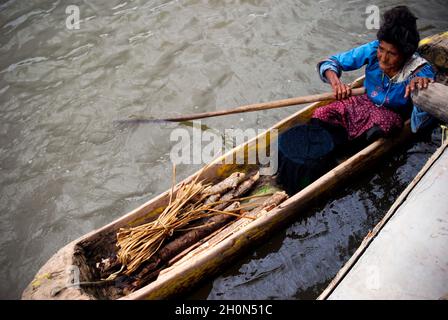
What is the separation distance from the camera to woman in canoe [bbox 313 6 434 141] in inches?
106

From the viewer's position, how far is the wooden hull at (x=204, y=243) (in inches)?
93.0

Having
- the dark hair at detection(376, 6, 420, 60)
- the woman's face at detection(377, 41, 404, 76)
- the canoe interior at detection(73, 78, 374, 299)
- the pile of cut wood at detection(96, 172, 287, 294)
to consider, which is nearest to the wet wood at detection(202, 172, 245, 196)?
the pile of cut wood at detection(96, 172, 287, 294)

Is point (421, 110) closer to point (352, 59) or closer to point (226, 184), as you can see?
point (352, 59)

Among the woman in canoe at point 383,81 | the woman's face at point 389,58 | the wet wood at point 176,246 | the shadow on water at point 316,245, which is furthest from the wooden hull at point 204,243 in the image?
the woman's face at point 389,58

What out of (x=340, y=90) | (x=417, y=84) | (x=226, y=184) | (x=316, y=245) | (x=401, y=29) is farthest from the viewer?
(x=316, y=245)

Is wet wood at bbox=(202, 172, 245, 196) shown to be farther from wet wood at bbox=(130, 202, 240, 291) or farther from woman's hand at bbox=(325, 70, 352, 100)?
woman's hand at bbox=(325, 70, 352, 100)

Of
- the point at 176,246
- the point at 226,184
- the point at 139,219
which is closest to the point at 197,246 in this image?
the point at 176,246

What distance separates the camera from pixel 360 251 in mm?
2342

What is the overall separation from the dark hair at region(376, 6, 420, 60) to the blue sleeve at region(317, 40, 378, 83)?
0.47 metres

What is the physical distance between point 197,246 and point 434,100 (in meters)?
2.41

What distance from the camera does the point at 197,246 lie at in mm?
2939

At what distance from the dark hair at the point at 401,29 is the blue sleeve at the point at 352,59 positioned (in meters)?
0.47

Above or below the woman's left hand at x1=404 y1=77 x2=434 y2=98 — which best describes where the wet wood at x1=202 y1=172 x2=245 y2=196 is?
below
